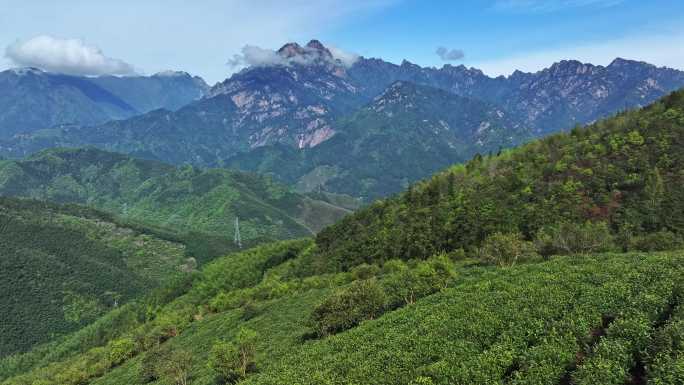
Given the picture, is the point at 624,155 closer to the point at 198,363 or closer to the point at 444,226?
the point at 444,226

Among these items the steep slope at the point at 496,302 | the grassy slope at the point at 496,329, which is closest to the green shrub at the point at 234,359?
the steep slope at the point at 496,302

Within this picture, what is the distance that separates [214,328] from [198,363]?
112 feet

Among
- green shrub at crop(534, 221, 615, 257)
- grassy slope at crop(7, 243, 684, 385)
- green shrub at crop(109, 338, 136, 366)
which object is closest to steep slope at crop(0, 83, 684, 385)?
grassy slope at crop(7, 243, 684, 385)

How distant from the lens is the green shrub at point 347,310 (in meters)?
70.5

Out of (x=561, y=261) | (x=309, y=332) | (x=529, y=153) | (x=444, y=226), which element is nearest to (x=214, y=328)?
(x=309, y=332)

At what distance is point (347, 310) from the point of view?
232ft

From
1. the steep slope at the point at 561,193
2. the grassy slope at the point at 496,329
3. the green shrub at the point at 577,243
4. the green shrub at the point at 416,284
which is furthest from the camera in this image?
the steep slope at the point at 561,193

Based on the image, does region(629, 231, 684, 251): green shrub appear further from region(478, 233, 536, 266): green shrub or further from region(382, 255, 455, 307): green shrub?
region(382, 255, 455, 307): green shrub

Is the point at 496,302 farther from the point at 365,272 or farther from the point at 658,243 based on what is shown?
the point at 365,272

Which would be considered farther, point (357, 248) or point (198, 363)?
point (357, 248)

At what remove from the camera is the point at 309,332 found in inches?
3036

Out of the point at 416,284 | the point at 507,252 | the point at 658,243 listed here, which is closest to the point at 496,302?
the point at 416,284

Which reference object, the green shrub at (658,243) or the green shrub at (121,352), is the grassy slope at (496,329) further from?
the green shrub at (121,352)

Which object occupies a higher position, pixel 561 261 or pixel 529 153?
pixel 529 153
